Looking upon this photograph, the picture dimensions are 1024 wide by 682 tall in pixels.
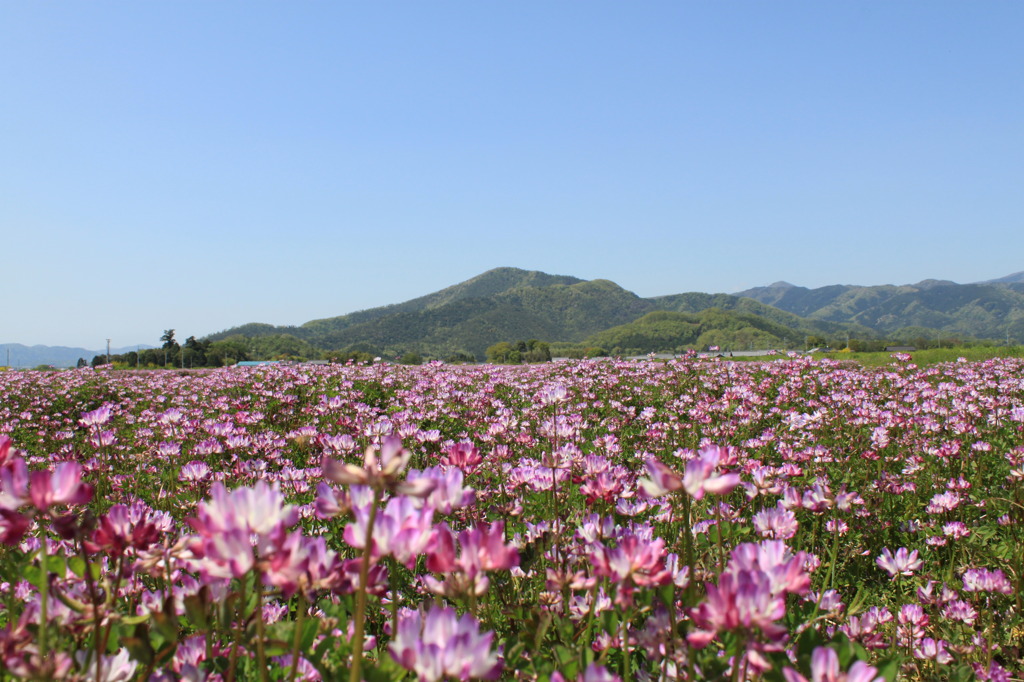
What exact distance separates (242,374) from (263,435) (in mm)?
6390

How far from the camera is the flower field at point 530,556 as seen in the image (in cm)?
107

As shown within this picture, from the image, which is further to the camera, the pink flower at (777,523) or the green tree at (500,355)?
the green tree at (500,355)

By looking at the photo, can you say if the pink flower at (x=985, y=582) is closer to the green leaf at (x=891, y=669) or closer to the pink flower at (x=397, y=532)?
the green leaf at (x=891, y=669)

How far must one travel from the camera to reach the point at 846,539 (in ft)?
12.7

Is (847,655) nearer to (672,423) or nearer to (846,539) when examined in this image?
(846,539)

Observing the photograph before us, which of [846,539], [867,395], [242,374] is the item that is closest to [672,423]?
[846,539]

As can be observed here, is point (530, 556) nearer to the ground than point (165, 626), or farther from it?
nearer to the ground

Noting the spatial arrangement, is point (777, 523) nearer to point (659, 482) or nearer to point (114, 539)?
point (659, 482)

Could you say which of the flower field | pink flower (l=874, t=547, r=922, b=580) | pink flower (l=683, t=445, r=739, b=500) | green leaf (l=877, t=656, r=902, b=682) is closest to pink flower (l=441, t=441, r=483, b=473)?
the flower field

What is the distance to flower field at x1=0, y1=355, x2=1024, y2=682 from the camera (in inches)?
42.3

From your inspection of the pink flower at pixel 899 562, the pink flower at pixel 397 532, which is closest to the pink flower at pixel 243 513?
the pink flower at pixel 397 532

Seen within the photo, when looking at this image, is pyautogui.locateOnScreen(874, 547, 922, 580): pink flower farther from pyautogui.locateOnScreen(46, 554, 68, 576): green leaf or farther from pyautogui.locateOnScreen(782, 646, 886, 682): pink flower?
pyautogui.locateOnScreen(46, 554, 68, 576): green leaf

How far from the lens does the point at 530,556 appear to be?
1.88 m

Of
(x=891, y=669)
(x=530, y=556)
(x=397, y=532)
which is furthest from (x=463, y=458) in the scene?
(x=891, y=669)
